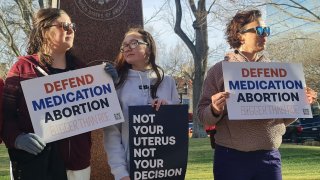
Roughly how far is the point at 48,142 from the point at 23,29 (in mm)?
22396

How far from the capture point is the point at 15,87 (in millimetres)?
3234


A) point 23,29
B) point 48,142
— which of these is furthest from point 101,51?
point 23,29

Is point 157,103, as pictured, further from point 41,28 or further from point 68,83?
point 41,28

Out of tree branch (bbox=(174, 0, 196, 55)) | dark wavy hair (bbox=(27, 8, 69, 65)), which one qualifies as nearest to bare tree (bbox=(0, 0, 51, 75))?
tree branch (bbox=(174, 0, 196, 55))

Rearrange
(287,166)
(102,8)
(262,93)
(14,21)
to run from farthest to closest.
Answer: (14,21) → (287,166) → (102,8) → (262,93)

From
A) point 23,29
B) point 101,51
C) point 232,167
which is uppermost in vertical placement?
point 23,29

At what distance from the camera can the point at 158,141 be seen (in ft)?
11.3

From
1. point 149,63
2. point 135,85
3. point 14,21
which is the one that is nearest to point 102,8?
point 149,63

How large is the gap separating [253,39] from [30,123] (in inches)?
67.3

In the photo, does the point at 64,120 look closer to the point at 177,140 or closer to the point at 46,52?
the point at 46,52

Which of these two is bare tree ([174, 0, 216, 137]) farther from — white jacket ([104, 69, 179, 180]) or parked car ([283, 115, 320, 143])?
white jacket ([104, 69, 179, 180])

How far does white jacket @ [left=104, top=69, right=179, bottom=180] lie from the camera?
334cm

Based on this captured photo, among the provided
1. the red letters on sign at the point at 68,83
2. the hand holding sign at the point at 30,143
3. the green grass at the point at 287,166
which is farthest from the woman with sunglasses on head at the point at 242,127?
the green grass at the point at 287,166

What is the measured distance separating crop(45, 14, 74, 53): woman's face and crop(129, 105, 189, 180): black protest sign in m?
0.67
